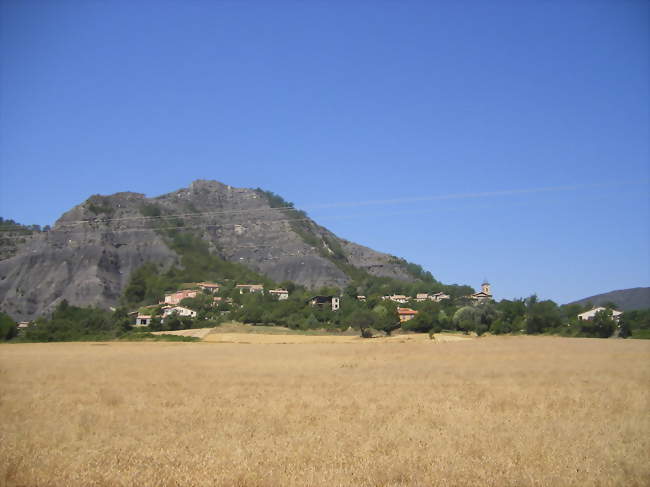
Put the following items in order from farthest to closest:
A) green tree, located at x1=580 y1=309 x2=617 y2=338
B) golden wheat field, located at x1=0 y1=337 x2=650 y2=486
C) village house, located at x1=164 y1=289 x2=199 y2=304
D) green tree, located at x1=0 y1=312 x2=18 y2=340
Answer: village house, located at x1=164 y1=289 x2=199 y2=304 → green tree, located at x1=0 y1=312 x2=18 y2=340 → green tree, located at x1=580 y1=309 x2=617 y2=338 → golden wheat field, located at x1=0 y1=337 x2=650 y2=486

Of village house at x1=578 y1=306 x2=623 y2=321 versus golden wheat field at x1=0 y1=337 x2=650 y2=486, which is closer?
golden wheat field at x1=0 y1=337 x2=650 y2=486

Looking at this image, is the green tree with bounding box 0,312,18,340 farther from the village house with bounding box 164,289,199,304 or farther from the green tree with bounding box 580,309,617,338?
the village house with bounding box 164,289,199,304

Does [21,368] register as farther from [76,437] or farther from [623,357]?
[623,357]

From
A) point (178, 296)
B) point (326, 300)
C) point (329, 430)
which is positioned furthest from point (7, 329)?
point (326, 300)

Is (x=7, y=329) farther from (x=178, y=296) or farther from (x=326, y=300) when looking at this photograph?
(x=326, y=300)

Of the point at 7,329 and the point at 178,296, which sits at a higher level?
the point at 178,296

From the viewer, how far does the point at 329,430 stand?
14445mm

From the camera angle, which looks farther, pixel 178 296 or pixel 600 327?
pixel 178 296

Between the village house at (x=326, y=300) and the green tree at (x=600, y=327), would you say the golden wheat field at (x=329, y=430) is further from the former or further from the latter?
the village house at (x=326, y=300)

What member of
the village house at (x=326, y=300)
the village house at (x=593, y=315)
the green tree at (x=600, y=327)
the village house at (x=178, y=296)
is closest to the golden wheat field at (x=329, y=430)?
the green tree at (x=600, y=327)

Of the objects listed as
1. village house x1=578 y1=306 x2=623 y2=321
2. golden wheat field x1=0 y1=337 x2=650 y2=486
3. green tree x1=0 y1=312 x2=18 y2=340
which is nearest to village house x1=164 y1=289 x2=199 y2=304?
green tree x1=0 y1=312 x2=18 y2=340

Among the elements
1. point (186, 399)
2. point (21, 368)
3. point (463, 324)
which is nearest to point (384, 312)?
point (463, 324)

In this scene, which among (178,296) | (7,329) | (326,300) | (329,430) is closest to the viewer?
(329,430)

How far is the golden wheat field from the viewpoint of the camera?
10391 millimetres
